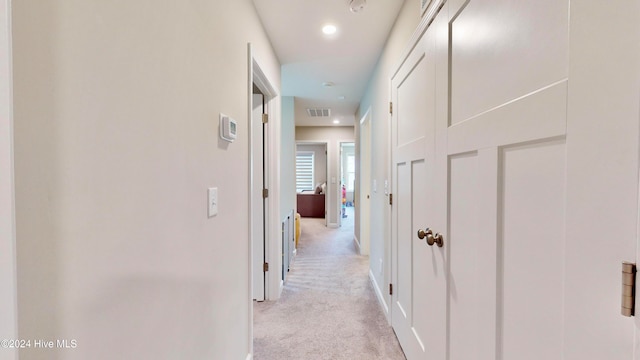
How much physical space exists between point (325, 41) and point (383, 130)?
0.89m

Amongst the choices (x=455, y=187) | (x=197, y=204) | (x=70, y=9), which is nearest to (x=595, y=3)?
(x=455, y=187)

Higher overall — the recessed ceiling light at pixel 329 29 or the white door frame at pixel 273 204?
the recessed ceiling light at pixel 329 29

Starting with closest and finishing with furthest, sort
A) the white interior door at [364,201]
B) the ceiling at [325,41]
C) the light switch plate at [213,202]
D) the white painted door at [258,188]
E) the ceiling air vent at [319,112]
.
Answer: the light switch plate at [213,202] → the ceiling at [325,41] → the white painted door at [258,188] → the white interior door at [364,201] → the ceiling air vent at [319,112]

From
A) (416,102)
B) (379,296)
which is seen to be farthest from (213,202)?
(379,296)

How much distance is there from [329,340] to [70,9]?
7.15 feet

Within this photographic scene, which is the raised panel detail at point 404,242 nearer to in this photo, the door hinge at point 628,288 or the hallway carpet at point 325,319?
the hallway carpet at point 325,319

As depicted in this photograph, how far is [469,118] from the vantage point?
1.02 m

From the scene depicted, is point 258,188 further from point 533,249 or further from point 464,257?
point 533,249

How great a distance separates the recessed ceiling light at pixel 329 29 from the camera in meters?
2.10

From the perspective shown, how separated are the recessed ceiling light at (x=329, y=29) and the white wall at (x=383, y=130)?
1.43 ft

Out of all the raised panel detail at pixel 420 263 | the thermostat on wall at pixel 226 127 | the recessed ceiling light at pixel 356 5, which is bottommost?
the raised panel detail at pixel 420 263

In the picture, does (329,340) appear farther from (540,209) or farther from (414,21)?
(414,21)

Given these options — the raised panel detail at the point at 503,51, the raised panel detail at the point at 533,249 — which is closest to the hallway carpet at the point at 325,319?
the raised panel detail at the point at 533,249

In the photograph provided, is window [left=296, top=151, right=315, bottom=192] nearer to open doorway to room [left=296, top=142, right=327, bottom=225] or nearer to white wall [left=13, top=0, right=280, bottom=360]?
open doorway to room [left=296, top=142, right=327, bottom=225]
